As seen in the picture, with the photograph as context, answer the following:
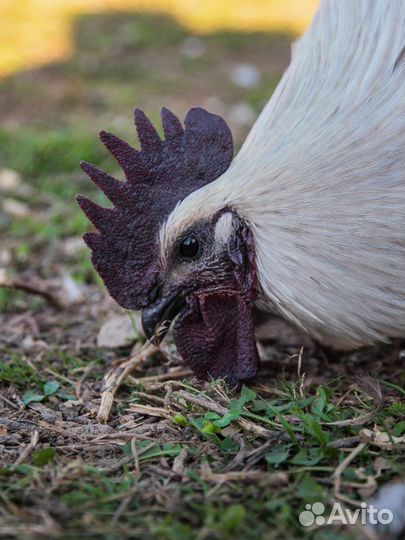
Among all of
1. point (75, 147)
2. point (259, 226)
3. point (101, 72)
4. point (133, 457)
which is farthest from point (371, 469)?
point (101, 72)

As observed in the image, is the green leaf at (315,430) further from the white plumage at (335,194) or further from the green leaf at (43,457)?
the green leaf at (43,457)

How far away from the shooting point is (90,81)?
318 inches

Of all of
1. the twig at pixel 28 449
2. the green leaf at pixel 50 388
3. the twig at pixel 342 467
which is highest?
the green leaf at pixel 50 388

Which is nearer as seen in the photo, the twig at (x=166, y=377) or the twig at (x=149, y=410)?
the twig at (x=149, y=410)

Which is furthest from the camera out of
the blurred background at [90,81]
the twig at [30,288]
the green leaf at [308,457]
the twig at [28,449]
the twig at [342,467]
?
the blurred background at [90,81]

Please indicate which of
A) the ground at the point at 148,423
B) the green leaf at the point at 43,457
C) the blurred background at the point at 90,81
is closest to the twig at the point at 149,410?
the ground at the point at 148,423

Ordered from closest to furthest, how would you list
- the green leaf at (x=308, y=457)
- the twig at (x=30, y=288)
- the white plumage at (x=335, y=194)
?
the green leaf at (x=308, y=457)
the white plumage at (x=335, y=194)
the twig at (x=30, y=288)

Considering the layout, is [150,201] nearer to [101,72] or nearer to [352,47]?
[352,47]

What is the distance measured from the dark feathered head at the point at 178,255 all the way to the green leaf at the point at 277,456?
2.22ft

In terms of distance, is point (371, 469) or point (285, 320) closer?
point (371, 469)

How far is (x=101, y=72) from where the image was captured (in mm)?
8227

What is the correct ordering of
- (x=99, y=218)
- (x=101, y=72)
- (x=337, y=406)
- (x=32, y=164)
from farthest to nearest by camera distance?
(x=101, y=72) → (x=32, y=164) → (x=99, y=218) → (x=337, y=406)

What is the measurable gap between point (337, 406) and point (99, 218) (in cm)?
128

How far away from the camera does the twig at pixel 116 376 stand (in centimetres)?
322
